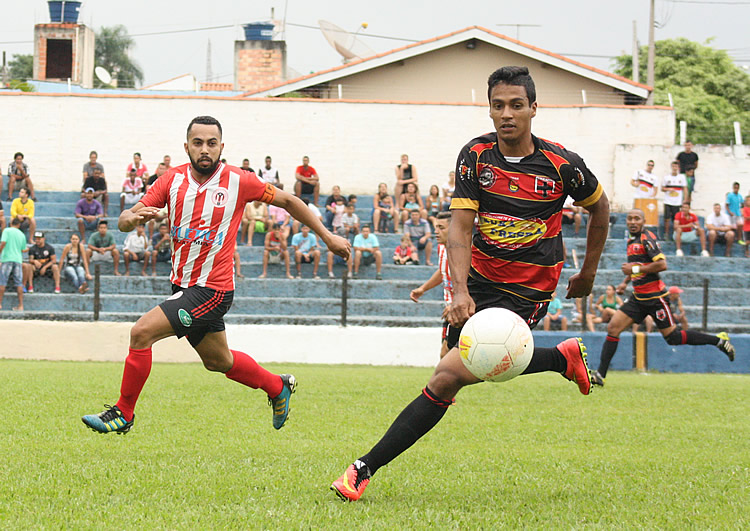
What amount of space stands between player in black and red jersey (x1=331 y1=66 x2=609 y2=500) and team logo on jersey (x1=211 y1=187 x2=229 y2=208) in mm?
1982

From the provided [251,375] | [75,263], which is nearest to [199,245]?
[251,375]

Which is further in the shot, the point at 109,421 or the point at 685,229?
the point at 685,229

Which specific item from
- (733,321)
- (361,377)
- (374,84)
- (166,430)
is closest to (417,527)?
(166,430)

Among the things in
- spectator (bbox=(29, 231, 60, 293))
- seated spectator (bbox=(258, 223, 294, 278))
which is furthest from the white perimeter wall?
spectator (bbox=(29, 231, 60, 293))

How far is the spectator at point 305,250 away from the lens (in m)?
21.2

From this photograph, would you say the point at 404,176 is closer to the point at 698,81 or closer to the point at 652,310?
the point at 652,310

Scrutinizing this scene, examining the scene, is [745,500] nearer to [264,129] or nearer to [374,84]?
[264,129]

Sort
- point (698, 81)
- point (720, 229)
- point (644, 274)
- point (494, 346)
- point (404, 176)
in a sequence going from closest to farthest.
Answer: point (494, 346) < point (644, 274) < point (720, 229) < point (404, 176) < point (698, 81)

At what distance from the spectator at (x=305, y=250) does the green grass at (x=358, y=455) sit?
9909 millimetres

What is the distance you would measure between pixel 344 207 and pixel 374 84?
7906 mm

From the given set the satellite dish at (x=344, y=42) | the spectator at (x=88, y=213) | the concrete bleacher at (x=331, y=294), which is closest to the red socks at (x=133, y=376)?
the concrete bleacher at (x=331, y=294)

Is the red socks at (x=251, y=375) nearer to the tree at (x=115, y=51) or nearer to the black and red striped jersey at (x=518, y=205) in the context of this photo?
the black and red striped jersey at (x=518, y=205)

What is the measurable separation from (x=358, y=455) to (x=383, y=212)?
16819 millimetres

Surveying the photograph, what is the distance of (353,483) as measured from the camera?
5219 mm
